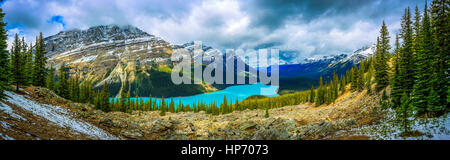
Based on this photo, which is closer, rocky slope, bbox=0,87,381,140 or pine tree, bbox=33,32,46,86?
rocky slope, bbox=0,87,381,140

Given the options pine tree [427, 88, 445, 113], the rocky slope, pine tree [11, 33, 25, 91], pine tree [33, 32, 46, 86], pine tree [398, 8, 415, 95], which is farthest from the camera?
pine tree [33, 32, 46, 86]

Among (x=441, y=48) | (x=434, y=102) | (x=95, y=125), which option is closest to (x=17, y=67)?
(x=95, y=125)

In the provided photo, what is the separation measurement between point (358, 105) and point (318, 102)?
3471 centimetres

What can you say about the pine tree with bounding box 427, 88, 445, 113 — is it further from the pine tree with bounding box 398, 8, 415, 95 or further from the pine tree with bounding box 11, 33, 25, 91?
the pine tree with bounding box 11, 33, 25, 91

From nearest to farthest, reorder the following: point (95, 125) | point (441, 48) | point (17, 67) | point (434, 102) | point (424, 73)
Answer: point (434, 102), point (441, 48), point (424, 73), point (95, 125), point (17, 67)

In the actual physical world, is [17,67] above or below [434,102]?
above

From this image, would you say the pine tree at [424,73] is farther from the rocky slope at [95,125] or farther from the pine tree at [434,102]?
the rocky slope at [95,125]

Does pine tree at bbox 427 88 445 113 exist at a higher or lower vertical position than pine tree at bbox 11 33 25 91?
lower

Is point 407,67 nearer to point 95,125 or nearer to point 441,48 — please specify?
point 441,48

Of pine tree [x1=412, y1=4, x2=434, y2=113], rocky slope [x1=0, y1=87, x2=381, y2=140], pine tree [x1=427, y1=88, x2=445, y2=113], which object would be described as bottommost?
rocky slope [x1=0, y1=87, x2=381, y2=140]

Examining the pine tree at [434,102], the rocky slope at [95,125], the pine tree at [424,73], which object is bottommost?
A: the rocky slope at [95,125]

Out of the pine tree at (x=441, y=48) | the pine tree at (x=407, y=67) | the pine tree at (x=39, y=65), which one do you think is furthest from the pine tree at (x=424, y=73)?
the pine tree at (x=39, y=65)

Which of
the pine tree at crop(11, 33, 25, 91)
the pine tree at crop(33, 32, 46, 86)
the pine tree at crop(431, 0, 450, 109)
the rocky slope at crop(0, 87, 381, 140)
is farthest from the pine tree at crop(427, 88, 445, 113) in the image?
the pine tree at crop(33, 32, 46, 86)
